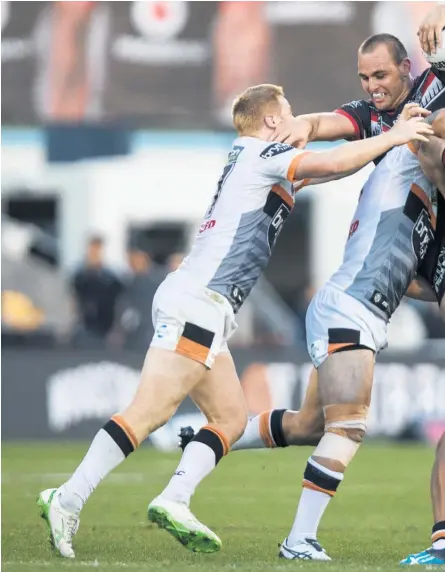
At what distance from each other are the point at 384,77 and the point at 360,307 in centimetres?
127

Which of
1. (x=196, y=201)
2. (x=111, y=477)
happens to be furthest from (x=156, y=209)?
(x=111, y=477)

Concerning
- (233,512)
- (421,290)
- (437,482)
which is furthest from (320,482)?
(233,512)

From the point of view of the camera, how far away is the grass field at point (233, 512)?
7.21 meters

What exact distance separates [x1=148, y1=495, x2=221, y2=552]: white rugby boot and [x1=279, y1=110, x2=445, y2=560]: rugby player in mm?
480

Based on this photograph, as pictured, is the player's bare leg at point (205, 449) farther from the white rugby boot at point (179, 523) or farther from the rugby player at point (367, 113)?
the rugby player at point (367, 113)

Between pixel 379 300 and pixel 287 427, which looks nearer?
pixel 379 300

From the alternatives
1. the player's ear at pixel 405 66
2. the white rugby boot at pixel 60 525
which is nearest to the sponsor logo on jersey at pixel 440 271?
the player's ear at pixel 405 66

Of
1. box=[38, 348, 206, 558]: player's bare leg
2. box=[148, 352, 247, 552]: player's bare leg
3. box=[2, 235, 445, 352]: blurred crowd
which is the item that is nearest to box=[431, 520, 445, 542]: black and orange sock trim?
box=[148, 352, 247, 552]: player's bare leg

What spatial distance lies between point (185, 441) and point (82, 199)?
15452 mm

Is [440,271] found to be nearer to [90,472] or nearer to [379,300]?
[379,300]

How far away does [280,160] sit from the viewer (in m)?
7.46

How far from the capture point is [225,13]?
19.4 meters

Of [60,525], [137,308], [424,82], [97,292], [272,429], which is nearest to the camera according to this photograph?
[60,525]

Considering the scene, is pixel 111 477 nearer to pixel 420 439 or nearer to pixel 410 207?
pixel 420 439
